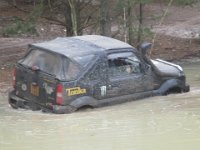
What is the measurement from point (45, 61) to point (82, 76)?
79cm

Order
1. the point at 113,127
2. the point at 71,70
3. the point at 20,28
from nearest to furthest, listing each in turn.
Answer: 1. the point at 113,127
2. the point at 71,70
3. the point at 20,28

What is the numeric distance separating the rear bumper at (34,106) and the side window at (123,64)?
123cm

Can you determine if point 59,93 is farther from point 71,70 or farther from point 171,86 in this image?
point 171,86

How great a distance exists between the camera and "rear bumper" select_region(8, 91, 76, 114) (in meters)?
10.4

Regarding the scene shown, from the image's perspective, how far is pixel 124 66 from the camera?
11359 mm

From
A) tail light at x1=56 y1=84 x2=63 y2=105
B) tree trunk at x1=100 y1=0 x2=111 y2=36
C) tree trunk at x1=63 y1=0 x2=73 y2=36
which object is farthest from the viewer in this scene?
tree trunk at x1=63 y1=0 x2=73 y2=36

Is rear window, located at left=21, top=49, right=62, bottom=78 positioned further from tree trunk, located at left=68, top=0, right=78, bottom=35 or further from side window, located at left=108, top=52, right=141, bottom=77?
tree trunk, located at left=68, top=0, right=78, bottom=35

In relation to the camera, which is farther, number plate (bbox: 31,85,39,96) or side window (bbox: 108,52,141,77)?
side window (bbox: 108,52,141,77)

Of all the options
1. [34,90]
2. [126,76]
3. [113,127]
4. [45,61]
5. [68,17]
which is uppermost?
[68,17]

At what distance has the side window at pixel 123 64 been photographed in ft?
36.5

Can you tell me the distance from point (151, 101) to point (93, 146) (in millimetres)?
3331

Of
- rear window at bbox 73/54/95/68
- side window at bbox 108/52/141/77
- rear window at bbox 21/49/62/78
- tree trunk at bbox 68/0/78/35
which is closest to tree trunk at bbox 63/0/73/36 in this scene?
tree trunk at bbox 68/0/78/35

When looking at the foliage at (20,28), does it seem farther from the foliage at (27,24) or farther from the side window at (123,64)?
the side window at (123,64)

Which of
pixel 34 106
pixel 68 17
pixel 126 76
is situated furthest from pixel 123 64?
pixel 68 17
